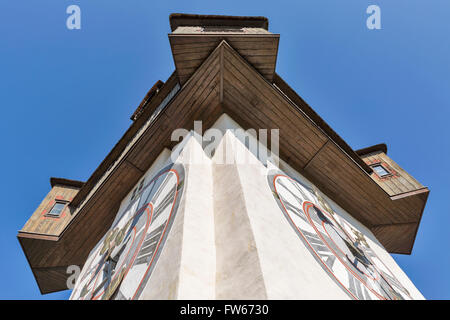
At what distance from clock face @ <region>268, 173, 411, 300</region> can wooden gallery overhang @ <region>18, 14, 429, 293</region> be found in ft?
3.42

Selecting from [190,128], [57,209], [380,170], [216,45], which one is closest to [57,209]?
[57,209]

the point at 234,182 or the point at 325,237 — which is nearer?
the point at 234,182

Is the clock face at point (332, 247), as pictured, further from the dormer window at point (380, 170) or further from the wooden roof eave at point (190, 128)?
the dormer window at point (380, 170)

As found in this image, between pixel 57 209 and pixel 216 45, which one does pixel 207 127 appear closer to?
pixel 216 45

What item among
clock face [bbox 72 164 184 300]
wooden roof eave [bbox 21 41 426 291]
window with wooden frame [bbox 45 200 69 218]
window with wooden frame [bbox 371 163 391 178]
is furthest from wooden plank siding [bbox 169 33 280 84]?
window with wooden frame [bbox 45 200 69 218]

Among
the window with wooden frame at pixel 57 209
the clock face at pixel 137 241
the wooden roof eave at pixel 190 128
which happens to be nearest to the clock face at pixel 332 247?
the wooden roof eave at pixel 190 128

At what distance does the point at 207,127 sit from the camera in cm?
578

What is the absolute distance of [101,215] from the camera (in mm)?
7055

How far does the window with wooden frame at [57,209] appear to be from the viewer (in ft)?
25.9

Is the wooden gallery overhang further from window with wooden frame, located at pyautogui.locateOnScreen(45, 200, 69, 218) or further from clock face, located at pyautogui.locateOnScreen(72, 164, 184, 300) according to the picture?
clock face, located at pyautogui.locateOnScreen(72, 164, 184, 300)

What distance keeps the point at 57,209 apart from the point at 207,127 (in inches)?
194
